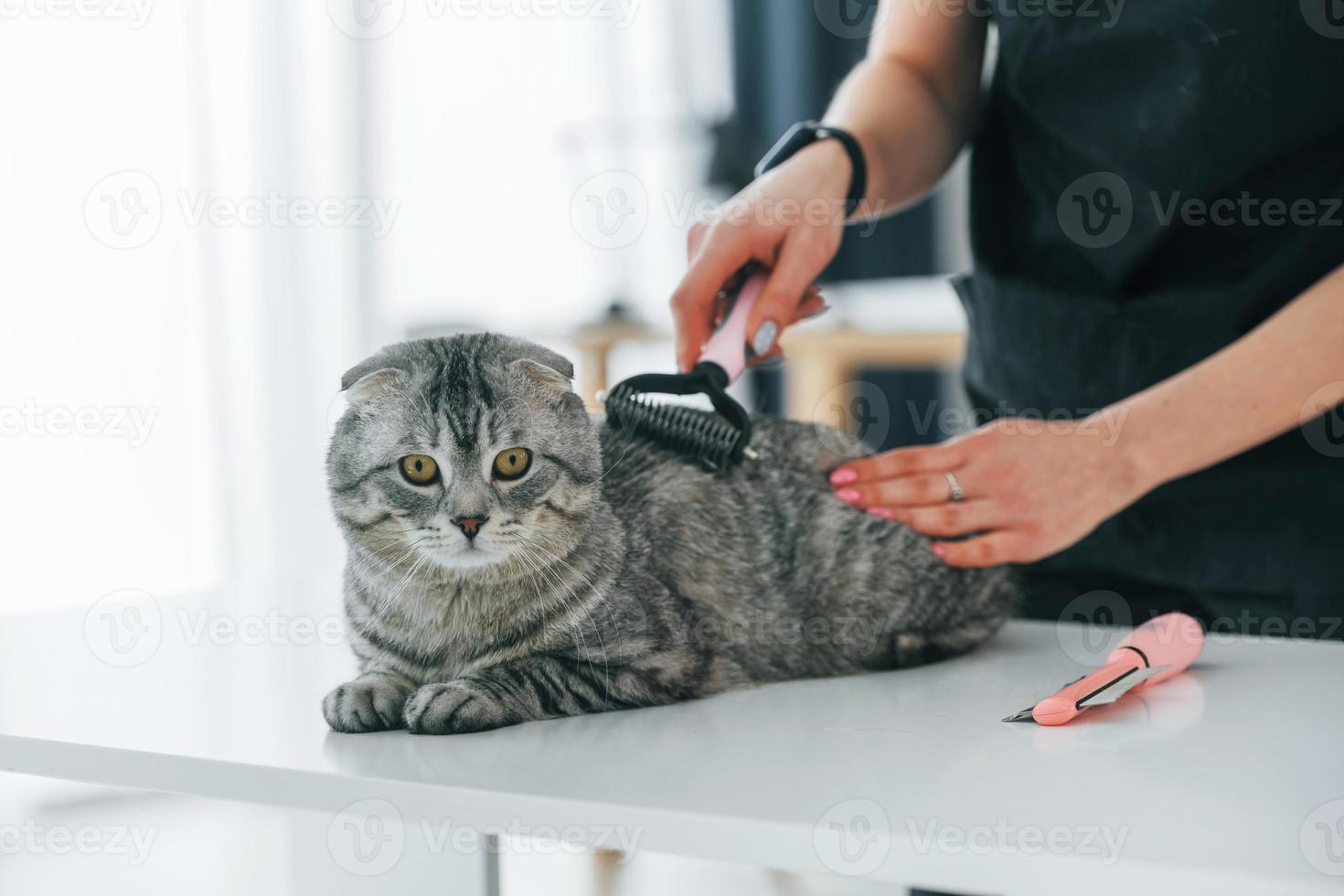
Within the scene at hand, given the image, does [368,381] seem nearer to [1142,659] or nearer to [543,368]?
[543,368]

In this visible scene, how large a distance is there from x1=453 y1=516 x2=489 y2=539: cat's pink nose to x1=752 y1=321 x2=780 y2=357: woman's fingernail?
440 millimetres

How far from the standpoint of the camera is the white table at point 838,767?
602 mm

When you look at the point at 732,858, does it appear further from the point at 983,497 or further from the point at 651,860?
the point at 651,860

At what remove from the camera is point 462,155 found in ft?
10.9

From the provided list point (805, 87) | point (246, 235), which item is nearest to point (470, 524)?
point (246, 235)

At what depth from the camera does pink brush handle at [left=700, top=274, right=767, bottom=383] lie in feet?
3.99

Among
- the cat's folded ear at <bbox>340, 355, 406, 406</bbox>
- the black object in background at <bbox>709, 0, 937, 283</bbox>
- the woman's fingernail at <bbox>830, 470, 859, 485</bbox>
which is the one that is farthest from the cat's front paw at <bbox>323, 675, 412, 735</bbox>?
the black object in background at <bbox>709, 0, 937, 283</bbox>

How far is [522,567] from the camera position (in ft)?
3.34

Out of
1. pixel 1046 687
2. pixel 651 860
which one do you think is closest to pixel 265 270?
pixel 651 860

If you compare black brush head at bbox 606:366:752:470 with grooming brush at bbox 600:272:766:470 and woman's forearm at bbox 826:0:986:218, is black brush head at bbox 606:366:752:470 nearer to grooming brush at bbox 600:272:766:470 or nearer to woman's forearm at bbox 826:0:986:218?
grooming brush at bbox 600:272:766:470

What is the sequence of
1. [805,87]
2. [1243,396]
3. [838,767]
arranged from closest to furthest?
[838,767]
[1243,396]
[805,87]

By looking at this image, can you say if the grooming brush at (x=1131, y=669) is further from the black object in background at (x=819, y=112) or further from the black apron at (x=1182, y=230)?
the black object in background at (x=819, y=112)

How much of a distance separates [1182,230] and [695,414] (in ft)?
2.14

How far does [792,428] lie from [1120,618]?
0.46 m
